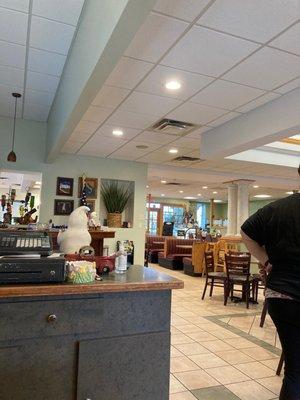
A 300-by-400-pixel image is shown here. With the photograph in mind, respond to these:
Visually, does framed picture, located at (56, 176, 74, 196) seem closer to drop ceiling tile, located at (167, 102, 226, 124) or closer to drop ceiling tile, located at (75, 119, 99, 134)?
drop ceiling tile, located at (75, 119, 99, 134)

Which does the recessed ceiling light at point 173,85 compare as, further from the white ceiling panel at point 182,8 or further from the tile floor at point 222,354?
the tile floor at point 222,354

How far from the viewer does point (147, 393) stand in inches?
68.0

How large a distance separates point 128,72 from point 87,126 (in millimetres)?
1910

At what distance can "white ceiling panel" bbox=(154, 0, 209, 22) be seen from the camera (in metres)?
2.07

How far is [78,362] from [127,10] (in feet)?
5.83

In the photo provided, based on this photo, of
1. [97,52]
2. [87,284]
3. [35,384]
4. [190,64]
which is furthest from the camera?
[190,64]

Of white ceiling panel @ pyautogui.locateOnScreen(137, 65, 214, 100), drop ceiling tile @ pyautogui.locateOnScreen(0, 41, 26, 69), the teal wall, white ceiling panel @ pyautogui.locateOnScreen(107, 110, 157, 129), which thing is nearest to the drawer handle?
white ceiling panel @ pyautogui.locateOnScreen(137, 65, 214, 100)

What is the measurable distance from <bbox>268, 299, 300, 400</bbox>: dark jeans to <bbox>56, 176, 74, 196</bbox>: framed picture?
18.3ft

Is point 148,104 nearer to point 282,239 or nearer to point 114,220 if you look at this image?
point 282,239

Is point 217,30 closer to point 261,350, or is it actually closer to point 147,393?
point 147,393

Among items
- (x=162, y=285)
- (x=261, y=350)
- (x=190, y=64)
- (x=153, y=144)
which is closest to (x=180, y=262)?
(x=153, y=144)

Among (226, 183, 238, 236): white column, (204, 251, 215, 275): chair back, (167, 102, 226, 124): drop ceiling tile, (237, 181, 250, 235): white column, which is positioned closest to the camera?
(167, 102, 226, 124): drop ceiling tile

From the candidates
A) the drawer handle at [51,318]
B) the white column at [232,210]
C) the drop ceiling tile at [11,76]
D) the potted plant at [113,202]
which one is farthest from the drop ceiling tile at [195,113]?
the white column at [232,210]

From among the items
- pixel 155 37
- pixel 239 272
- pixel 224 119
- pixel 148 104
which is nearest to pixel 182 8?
pixel 155 37
